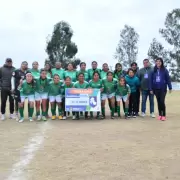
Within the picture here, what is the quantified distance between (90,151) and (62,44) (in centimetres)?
5072

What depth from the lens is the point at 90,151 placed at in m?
7.82

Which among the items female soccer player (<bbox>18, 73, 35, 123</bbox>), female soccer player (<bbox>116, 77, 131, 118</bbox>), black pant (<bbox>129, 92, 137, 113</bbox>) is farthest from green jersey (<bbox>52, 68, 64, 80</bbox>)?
black pant (<bbox>129, 92, 137, 113</bbox>)

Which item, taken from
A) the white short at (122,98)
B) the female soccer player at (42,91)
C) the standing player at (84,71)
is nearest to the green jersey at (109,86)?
the white short at (122,98)

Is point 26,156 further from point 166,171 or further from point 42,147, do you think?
point 166,171

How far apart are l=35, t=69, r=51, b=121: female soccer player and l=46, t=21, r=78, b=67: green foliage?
44605mm

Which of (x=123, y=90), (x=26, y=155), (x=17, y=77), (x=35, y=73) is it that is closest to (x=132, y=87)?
(x=123, y=90)

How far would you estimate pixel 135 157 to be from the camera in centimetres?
730

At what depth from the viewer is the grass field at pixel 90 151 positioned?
20.5ft

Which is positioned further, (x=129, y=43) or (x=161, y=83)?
(x=129, y=43)

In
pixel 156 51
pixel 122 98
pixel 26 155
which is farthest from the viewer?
A: pixel 156 51

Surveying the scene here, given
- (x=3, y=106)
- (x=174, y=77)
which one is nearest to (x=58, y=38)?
(x=174, y=77)

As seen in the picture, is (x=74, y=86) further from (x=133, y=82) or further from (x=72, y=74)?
(x=133, y=82)

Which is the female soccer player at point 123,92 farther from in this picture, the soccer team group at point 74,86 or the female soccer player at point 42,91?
the female soccer player at point 42,91

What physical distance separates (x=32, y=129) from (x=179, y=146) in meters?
4.18
